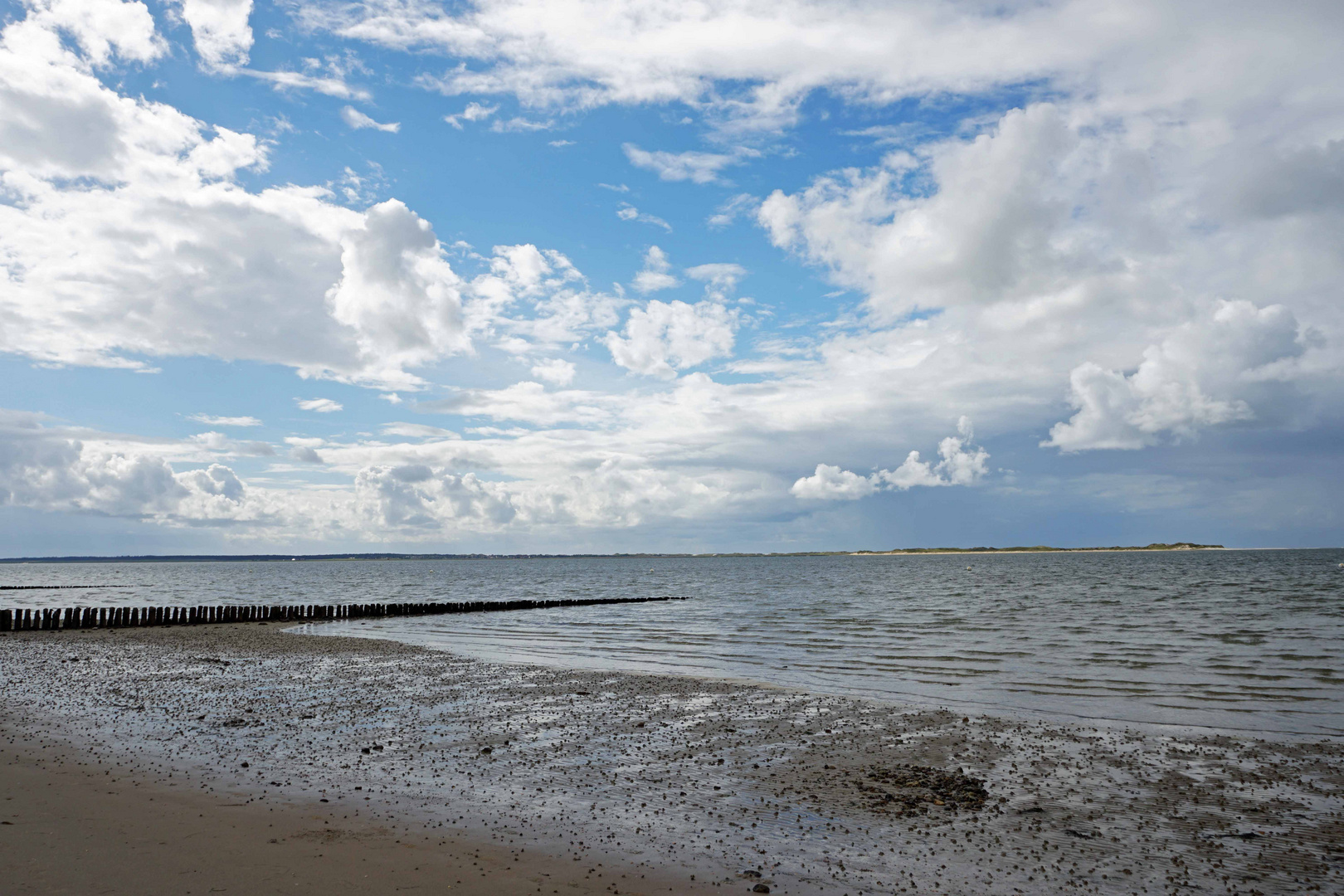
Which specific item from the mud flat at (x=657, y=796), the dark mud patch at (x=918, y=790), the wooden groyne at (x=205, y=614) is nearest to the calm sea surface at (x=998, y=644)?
the mud flat at (x=657, y=796)

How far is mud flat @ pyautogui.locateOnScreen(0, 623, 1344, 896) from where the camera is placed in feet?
27.3

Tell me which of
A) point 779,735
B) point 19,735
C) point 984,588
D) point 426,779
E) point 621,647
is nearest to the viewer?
point 426,779

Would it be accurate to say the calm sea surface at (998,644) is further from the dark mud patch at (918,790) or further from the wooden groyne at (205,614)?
the dark mud patch at (918,790)

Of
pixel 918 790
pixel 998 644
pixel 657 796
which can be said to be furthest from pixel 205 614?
pixel 918 790

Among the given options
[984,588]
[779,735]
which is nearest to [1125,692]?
[779,735]

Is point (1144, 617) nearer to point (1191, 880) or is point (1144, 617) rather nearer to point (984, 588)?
point (984, 588)

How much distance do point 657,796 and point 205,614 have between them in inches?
1883

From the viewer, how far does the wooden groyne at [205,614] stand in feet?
137

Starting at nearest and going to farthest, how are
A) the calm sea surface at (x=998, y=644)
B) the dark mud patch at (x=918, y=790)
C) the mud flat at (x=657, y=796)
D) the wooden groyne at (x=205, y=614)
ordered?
the mud flat at (x=657, y=796) → the dark mud patch at (x=918, y=790) → the calm sea surface at (x=998, y=644) → the wooden groyne at (x=205, y=614)

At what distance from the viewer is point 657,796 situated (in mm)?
11055

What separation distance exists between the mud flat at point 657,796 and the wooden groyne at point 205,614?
2970 centimetres

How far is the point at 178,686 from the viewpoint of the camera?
20.5 metres

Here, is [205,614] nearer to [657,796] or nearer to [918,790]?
[657,796]

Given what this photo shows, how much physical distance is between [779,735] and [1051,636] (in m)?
24.4
